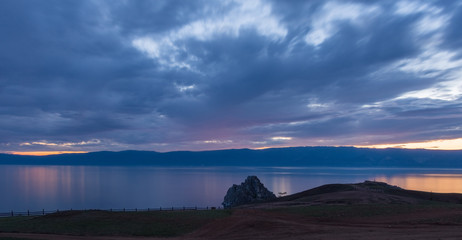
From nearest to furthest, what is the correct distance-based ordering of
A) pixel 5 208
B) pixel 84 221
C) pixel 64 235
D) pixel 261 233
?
1. pixel 261 233
2. pixel 64 235
3. pixel 84 221
4. pixel 5 208

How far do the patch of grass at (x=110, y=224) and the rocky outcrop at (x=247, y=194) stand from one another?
118 ft

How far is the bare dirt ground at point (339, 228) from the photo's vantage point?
22375 mm

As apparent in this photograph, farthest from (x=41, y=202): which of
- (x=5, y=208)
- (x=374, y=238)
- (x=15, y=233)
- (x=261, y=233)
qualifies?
(x=374, y=238)

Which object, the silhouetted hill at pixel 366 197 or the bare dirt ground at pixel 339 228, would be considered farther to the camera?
the silhouetted hill at pixel 366 197

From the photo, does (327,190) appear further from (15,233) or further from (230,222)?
(15,233)

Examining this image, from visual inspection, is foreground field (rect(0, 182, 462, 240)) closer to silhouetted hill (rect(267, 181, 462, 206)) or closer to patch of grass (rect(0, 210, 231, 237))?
patch of grass (rect(0, 210, 231, 237))

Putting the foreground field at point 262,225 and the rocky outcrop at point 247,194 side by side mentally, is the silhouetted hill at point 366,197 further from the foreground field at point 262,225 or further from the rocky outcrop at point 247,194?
the foreground field at point 262,225

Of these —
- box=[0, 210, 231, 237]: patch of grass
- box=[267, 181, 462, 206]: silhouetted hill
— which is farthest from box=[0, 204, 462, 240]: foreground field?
box=[267, 181, 462, 206]: silhouetted hill

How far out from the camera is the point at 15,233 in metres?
29.1

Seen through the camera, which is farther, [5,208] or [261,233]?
[5,208]

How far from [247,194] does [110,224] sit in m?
43.1

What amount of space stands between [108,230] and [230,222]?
10.9 m

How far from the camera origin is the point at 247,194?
70.8m

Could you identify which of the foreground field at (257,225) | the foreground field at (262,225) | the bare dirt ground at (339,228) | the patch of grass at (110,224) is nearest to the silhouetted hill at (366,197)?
the foreground field at (257,225)
